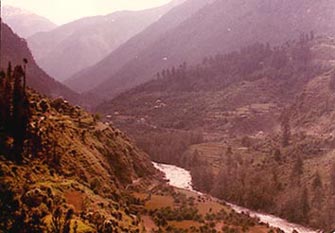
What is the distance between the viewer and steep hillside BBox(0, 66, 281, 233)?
4262 cm

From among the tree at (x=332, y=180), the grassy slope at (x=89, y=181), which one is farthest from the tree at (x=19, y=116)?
the tree at (x=332, y=180)

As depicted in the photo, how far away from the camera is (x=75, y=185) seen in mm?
51812

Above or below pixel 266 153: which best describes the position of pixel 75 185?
above

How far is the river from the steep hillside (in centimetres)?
675

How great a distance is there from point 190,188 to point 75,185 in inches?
2532

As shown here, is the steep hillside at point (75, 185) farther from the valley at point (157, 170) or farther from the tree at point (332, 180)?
the tree at point (332, 180)

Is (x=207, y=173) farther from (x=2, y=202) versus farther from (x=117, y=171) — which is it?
(x=2, y=202)

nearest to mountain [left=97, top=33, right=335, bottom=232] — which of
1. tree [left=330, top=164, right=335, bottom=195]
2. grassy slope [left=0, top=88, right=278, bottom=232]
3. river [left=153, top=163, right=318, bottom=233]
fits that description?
tree [left=330, top=164, right=335, bottom=195]

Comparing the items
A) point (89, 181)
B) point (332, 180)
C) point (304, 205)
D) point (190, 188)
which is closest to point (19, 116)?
point (89, 181)

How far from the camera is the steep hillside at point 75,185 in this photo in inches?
1678

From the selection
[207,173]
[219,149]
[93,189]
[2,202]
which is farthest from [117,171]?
[219,149]

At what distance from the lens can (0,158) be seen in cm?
4647

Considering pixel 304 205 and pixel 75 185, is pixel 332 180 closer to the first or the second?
pixel 304 205

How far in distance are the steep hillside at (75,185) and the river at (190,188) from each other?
22.1 ft
